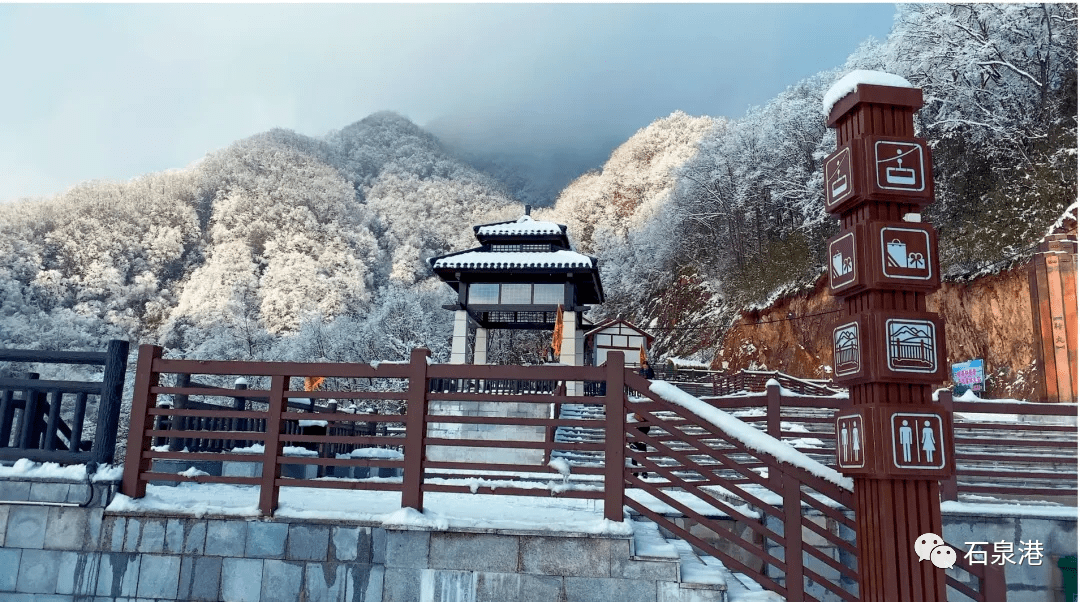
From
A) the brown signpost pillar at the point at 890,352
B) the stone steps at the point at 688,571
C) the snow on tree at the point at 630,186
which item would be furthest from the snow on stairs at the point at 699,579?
the snow on tree at the point at 630,186

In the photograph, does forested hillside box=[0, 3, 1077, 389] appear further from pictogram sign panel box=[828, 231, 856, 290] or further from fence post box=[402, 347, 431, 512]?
fence post box=[402, 347, 431, 512]

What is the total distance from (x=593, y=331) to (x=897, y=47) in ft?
54.1

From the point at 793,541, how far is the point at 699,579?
2.45 ft

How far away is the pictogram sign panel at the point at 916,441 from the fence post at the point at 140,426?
5844 mm

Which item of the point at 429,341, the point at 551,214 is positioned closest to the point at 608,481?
the point at 429,341

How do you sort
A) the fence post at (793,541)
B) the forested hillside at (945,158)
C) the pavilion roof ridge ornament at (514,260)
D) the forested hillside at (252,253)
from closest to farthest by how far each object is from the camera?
the fence post at (793,541)
the forested hillside at (945,158)
the pavilion roof ridge ornament at (514,260)
the forested hillside at (252,253)

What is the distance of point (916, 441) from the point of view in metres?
4.61

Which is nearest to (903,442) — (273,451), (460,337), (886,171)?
(886,171)

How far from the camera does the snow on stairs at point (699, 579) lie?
4770 millimetres

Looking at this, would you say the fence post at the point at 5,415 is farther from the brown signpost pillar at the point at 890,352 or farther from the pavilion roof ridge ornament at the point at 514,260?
the pavilion roof ridge ornament at the point at 514,260

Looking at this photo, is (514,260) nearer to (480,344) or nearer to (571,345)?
(480,344)

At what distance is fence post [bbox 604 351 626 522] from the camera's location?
516 cm

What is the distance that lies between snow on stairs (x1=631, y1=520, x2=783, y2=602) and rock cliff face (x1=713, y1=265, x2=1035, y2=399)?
15.9 m

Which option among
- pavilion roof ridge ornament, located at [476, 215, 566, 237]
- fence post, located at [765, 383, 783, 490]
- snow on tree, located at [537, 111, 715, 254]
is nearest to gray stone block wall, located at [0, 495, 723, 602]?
fence post, located at [765, 383, 783, 490]
